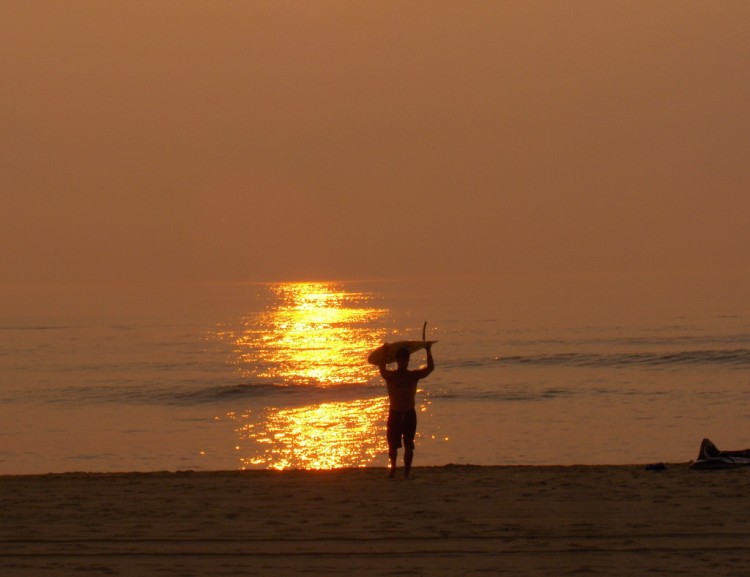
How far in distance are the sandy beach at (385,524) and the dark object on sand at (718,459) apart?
349 millimetres

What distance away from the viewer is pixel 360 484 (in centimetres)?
1129

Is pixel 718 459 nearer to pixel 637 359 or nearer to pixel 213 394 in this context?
→ pixel 213 394

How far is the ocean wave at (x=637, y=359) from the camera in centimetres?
4078

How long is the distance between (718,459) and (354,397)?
19.9 m

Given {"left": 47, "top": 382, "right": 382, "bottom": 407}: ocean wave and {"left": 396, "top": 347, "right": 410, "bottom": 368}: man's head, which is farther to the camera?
{"left": 47, "top": 382, "right": 382, "bottom": 407}: ocean wave

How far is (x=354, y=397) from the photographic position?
31.4 metres

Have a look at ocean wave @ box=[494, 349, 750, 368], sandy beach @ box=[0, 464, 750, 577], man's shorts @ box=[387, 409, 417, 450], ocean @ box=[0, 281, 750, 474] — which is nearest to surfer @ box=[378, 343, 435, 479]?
man's shorts @ box=[387, 409, 417, 450]

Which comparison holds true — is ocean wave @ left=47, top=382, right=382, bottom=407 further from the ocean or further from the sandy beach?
the sandy beach

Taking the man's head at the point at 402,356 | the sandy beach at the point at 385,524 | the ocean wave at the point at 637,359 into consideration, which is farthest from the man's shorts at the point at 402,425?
the ocean wave at the point at 637,359

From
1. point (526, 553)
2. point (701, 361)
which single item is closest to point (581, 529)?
point (526, 553)

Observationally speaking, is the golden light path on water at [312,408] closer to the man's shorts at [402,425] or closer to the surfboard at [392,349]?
the man's shorts at [402,425]

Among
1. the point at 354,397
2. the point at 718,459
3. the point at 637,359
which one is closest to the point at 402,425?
the point at 718,459

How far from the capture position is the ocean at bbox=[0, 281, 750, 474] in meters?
18.5

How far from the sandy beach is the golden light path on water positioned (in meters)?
6.05
